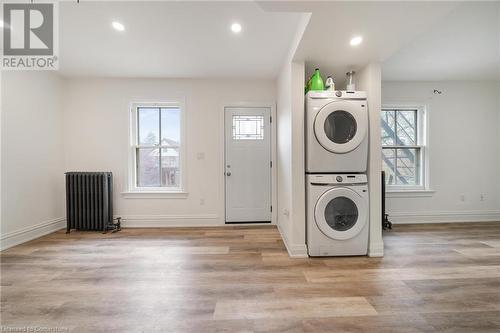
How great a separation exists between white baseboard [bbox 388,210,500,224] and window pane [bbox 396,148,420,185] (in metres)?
0.54

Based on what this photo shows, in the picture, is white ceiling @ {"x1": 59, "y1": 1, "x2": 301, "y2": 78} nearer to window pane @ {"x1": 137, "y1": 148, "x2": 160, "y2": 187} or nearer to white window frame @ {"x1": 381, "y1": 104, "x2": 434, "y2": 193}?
window pane @ {"x1": 137, "y1": 148, "x2": 160, "y2": 187}

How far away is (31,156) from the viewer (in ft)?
9.23

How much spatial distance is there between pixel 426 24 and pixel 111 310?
3107mm

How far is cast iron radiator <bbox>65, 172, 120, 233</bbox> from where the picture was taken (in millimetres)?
3047

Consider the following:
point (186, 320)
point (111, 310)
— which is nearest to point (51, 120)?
point (111, 310)

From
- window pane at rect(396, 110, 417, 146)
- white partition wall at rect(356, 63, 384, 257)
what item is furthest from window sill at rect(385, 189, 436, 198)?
white partition wall at rect(356, 63, 384, 257)

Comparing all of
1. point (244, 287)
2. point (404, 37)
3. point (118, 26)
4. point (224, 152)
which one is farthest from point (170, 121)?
point (404, 37)

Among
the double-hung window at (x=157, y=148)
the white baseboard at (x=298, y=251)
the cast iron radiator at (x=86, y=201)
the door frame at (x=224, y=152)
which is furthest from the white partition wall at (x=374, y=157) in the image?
the cast iron radiator at (x=86, y=201)

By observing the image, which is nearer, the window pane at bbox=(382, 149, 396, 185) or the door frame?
the door frame

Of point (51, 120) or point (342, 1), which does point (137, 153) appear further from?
point (342, 1)

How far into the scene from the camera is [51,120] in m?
3.12

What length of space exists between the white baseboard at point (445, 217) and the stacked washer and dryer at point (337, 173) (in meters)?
1.74

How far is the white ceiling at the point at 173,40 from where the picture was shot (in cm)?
188

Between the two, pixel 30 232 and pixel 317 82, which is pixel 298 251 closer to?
pixel 317 82
